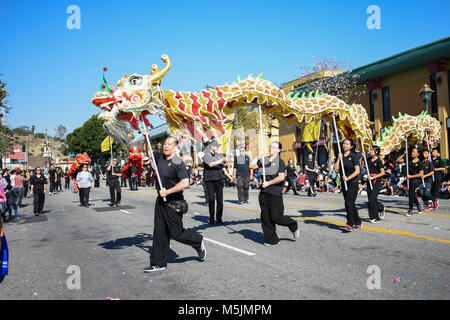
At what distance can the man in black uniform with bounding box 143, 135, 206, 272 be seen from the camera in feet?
18.6

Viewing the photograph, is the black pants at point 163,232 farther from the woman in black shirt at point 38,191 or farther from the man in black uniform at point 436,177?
the woman in black shirt at point 38,191

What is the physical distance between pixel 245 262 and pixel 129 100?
3.24m

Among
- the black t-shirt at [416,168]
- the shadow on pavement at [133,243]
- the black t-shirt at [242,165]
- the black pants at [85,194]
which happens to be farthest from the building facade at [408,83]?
the shadow on pavement at [133,243]

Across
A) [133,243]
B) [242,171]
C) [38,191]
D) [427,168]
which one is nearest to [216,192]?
[133,243]

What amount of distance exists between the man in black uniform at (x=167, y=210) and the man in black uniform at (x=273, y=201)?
1.93 metres

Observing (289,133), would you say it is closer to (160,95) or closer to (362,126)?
(362,126)

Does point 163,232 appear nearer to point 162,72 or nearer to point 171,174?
point 171,174

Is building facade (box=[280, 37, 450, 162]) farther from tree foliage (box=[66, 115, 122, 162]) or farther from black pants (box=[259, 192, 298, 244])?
tree foliage (box=[66, 115, 122, 162])

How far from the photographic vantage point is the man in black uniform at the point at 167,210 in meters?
5.67

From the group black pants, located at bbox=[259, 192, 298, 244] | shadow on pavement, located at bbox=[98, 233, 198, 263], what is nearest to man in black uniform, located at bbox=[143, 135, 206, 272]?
shadow on pavement, located at bbox=[98, 233, 198, 263]

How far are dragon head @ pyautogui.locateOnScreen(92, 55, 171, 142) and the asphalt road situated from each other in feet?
7.64

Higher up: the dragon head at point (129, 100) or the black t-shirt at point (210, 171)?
the dragon head at point (129, 100)
